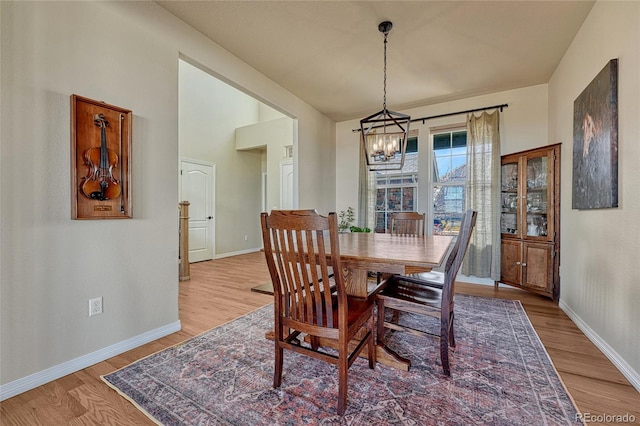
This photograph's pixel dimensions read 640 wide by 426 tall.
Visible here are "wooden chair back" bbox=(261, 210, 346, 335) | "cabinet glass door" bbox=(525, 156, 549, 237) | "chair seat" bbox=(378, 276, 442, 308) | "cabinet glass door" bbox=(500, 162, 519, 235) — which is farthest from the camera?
"cabinet glass door" bbox=(500, 162, 519, 235)

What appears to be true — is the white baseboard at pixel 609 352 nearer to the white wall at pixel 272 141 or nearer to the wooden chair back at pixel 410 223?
the wooden chair back at pixel 410 223

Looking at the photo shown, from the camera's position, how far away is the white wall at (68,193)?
1.55m

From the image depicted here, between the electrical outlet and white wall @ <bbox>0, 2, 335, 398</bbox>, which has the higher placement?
white wall @ <bbox>0, 2, 335, 398</bbox>

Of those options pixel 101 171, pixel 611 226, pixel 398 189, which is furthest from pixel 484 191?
pixel 101 171

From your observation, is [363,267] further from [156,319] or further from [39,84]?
[39,84]

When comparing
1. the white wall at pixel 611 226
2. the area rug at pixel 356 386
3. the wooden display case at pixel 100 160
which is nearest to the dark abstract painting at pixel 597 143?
the white wall at pixel 611 226

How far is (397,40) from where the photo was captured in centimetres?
271

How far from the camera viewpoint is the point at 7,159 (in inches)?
59.7

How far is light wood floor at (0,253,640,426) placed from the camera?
1.40m

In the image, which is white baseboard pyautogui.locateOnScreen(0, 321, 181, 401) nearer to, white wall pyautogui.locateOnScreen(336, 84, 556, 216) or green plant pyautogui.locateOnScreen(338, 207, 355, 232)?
green plant pyautogui.locateOnScreen(338, 207, 355, 232)

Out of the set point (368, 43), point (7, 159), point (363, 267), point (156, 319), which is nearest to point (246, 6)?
point (368, 43)

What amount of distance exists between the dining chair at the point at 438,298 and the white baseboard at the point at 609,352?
0.96m

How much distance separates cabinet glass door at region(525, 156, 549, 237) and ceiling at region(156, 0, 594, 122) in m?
1.12

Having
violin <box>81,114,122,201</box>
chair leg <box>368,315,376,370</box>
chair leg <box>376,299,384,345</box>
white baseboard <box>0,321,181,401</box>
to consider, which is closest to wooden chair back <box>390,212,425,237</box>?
chair leg <box>376,299,384,345</box>
